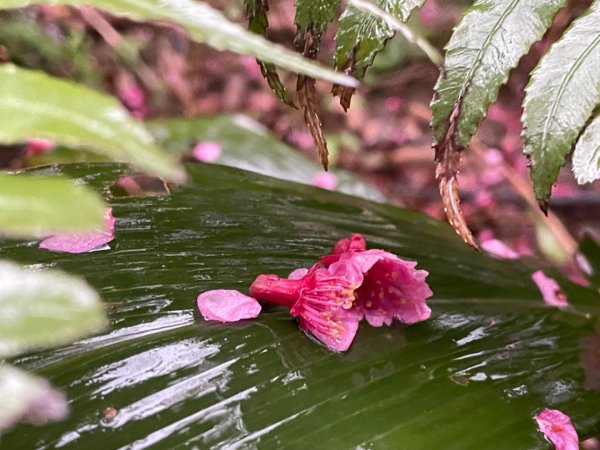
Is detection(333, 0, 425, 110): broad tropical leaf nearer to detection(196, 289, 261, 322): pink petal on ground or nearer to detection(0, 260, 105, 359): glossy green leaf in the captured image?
detection(196, 289, 261, 322): pink petal on ground

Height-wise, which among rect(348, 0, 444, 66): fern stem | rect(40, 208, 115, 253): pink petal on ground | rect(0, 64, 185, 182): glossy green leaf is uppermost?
rect(40, 208, 115, 253): pink petal on ground

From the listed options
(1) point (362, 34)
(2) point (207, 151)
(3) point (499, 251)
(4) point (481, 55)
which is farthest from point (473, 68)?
(2) point (207, 151)

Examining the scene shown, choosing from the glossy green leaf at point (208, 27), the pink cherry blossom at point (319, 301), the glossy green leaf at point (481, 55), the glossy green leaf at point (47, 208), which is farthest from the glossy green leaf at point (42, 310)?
the glossy green leaf at point (481, 55)

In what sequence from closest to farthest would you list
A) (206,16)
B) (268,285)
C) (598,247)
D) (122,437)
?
(206,16)
(122,437)
(268,285)
(598,247)

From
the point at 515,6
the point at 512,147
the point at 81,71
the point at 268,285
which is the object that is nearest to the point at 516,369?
the point at 268,285

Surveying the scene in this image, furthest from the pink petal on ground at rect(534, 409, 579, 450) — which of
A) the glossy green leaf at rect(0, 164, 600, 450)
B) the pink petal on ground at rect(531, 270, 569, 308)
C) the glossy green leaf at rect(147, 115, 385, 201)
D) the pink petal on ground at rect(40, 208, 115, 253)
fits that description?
the glossy green leaf at rect(147, 115, 385, 201)

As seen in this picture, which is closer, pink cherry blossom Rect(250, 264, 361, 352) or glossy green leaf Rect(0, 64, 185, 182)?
glossy green leaf Rect(0, 64, 185, 182)

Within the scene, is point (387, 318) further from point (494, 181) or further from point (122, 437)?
point (494, 181)
